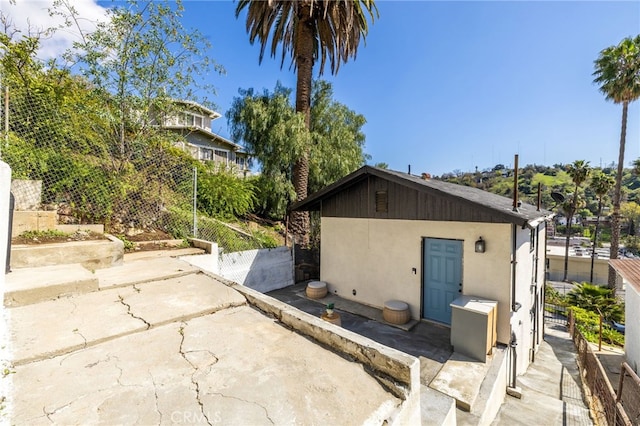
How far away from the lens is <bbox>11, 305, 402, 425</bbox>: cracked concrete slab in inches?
60.6

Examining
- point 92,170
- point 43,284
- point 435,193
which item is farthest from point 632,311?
point 92,170

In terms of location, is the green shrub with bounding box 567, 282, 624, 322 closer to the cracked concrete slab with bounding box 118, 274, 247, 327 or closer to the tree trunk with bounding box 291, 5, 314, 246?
the tree trunk with bounding box 291, 5, 314, 246

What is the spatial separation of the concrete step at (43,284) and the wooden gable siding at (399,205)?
230 inches

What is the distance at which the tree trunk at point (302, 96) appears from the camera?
31.6 feet

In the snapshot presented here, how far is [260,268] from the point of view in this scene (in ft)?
26.7

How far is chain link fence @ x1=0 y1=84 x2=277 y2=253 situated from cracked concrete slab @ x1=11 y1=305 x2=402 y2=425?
452 cm

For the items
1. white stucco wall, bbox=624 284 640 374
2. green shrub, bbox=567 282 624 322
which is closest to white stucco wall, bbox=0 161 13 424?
white stucco wall, bbox=624 284 640 374

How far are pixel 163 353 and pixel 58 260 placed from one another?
319cm

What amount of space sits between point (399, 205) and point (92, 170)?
22.8 ft

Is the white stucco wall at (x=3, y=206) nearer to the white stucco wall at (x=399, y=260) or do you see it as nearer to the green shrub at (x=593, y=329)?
the white stucco wall at (x=399, y=260)

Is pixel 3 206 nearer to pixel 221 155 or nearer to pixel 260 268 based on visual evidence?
pixel 260 268

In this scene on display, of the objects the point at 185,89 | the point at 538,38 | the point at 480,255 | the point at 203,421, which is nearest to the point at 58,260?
the point at 203,421

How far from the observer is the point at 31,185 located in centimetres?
470

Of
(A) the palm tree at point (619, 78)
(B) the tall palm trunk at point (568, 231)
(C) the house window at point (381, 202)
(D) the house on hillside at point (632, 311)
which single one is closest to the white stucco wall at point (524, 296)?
(D) the house on hillside at point (632, 311)
